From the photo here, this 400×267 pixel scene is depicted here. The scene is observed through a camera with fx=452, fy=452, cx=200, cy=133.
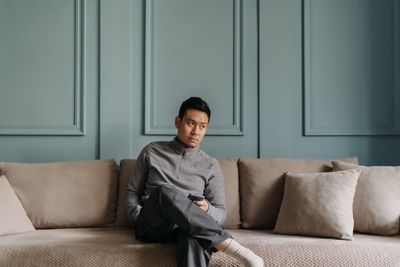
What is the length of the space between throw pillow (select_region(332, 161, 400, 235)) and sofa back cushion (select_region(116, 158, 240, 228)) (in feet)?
2.00

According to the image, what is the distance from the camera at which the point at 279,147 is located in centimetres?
287

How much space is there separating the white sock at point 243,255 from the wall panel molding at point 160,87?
1.11m

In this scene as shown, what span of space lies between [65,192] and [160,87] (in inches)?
34.3

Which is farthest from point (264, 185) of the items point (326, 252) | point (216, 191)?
point (326, 252)

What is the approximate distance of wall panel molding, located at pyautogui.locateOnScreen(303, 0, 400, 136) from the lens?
9.47 feet

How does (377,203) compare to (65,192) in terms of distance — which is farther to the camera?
(65,192)

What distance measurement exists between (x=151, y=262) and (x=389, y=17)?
2.18 m

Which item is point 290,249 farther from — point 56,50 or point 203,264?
point 56,50

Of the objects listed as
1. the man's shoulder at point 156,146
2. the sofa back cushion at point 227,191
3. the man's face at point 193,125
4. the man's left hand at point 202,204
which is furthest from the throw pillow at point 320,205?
the man's shoulder at point 156,146

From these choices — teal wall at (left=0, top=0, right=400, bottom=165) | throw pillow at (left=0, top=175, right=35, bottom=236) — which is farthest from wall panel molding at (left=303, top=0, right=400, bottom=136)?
throw pillow at (left=0, top=175, right=35, bottom=236)

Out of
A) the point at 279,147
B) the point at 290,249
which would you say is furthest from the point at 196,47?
the point at 290,249

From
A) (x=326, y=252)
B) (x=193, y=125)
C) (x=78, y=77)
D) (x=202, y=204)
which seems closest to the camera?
(x=326, y=252)

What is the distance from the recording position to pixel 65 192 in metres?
2.40

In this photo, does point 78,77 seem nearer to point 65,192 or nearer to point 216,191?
point 65,192
